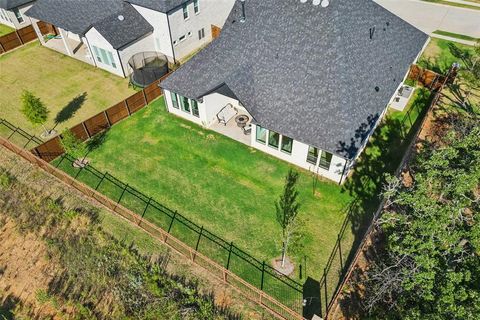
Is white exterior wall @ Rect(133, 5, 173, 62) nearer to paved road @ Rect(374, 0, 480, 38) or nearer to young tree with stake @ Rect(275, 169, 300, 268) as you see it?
young tree with stake @ Rect(275, 169, 300, 268)

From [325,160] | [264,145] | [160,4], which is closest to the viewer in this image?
[325,160]

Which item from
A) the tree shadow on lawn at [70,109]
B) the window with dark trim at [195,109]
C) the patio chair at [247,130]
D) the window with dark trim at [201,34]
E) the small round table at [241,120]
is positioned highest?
the window with dark trim at [201,34]

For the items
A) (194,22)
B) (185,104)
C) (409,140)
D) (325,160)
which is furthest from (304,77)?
(194,22)

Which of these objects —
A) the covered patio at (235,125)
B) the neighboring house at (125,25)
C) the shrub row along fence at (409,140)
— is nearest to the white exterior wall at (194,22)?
the neighboring house at (125,25)

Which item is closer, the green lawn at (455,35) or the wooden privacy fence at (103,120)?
the wooden privacy fence at (103,120)

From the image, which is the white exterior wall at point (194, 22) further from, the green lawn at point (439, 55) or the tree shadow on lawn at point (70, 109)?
the green lawn at point (439, 55)

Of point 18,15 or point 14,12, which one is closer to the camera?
point 14,12

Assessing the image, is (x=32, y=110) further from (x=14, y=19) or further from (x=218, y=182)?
(x=14, y=19)
